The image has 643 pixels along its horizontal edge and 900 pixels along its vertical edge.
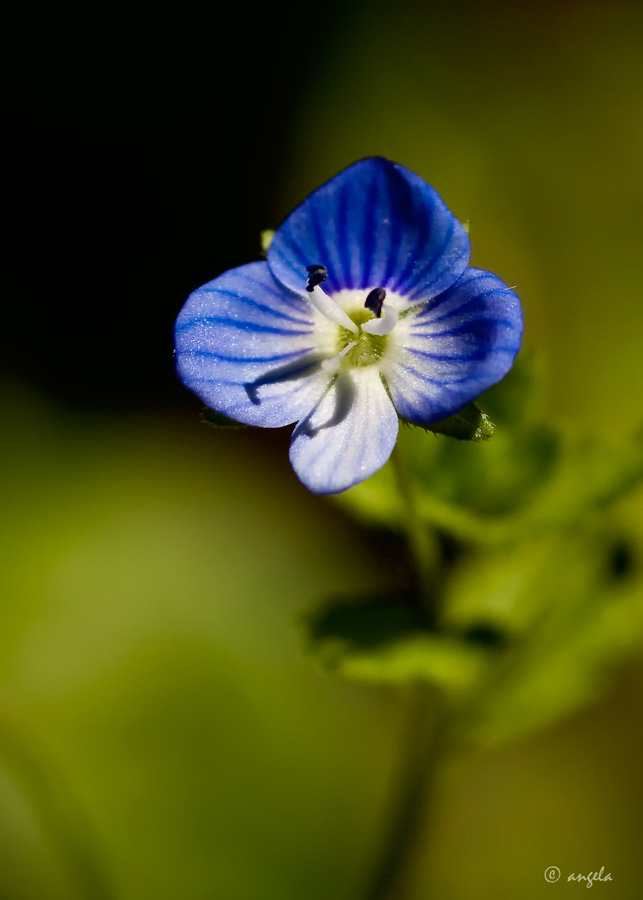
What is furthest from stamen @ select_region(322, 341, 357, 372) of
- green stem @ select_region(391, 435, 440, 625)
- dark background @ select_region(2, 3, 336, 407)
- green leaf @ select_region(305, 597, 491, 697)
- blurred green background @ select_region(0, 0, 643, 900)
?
dark background @ select_region(2, 3, 336, 407)

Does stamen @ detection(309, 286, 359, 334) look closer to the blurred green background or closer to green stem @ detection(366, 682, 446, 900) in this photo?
green stem @ detection(366, 682, 446, 900)

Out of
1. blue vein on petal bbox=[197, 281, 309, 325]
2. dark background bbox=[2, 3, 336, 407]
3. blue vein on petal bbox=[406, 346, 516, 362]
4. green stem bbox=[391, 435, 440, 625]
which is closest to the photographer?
blue vein on petal bbox=[406, 346, 516, 362]

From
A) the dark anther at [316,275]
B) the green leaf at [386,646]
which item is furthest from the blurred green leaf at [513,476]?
the dark anther at [316,275]

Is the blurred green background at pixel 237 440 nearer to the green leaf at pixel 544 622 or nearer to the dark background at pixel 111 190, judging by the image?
the dark background at pixel 111 190

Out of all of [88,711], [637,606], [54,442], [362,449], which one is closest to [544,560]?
[637,606]

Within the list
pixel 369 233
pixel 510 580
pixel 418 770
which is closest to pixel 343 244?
pixel 369 233
